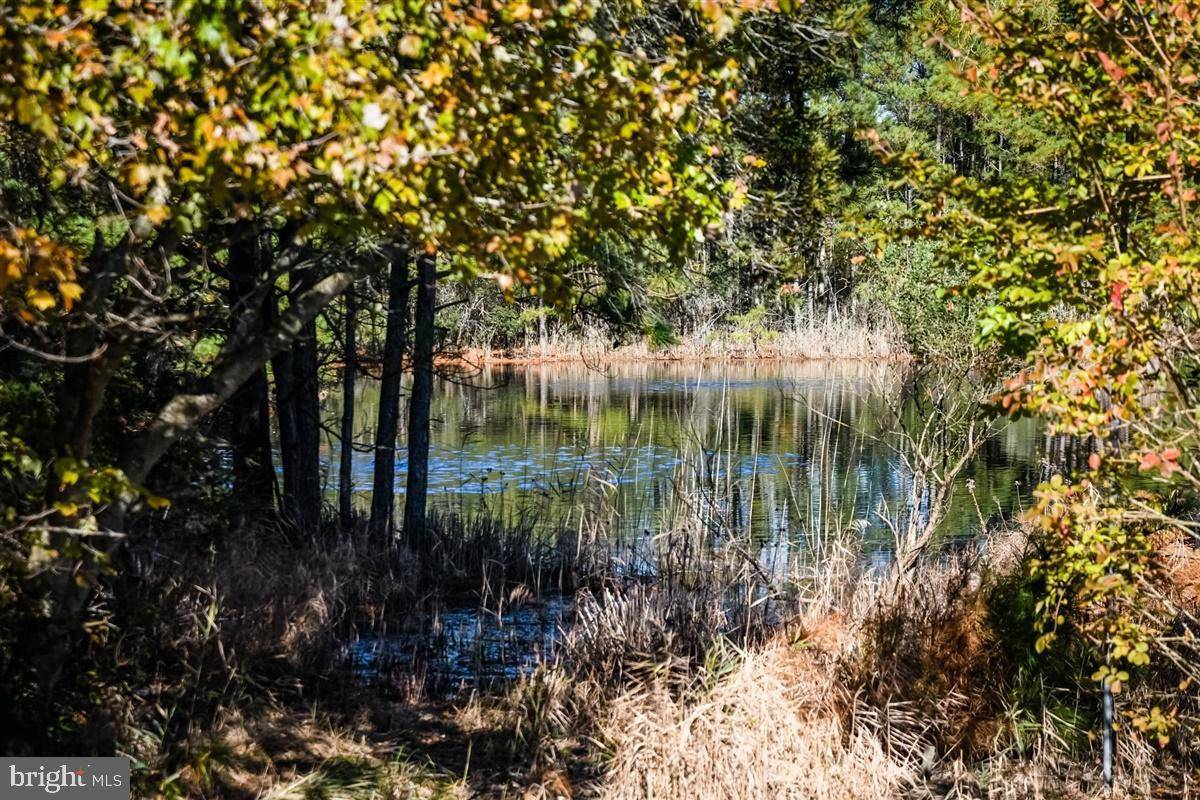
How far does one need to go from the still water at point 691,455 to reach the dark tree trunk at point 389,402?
31 cm

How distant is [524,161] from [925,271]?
14.1 m

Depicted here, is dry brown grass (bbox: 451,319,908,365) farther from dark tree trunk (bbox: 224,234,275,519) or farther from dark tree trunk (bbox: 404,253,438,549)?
dark tree trunk (bbox: 224,234,275,519)

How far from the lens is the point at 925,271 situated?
56.9 ft

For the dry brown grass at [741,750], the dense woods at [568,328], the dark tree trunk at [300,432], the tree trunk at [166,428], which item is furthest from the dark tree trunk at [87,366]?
the dark tree trunk at [300,432]

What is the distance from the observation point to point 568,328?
7.10 metres

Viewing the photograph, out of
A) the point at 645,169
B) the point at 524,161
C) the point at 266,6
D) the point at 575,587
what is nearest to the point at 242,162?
the point at 266,6

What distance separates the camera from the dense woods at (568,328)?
12.1 feet

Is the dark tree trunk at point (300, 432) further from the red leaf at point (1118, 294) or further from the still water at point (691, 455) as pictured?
the red leaf at point (1118, 294)

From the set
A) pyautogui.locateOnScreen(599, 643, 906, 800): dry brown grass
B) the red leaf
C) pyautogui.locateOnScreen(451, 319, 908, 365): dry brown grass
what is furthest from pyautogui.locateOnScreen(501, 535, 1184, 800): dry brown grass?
pyautogui.locateOnScreen(451, 319, 908, 365): dry brown grass

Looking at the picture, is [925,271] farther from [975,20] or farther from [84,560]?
[84,560]

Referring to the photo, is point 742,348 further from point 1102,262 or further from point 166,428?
point 166,428

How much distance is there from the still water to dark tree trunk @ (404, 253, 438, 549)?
383mm

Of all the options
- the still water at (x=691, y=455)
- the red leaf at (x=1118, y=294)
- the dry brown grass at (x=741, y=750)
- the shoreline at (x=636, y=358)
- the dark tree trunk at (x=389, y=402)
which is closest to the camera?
the red leaf at (x=1118, y=294)

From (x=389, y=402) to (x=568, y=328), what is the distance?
3.88 meters
